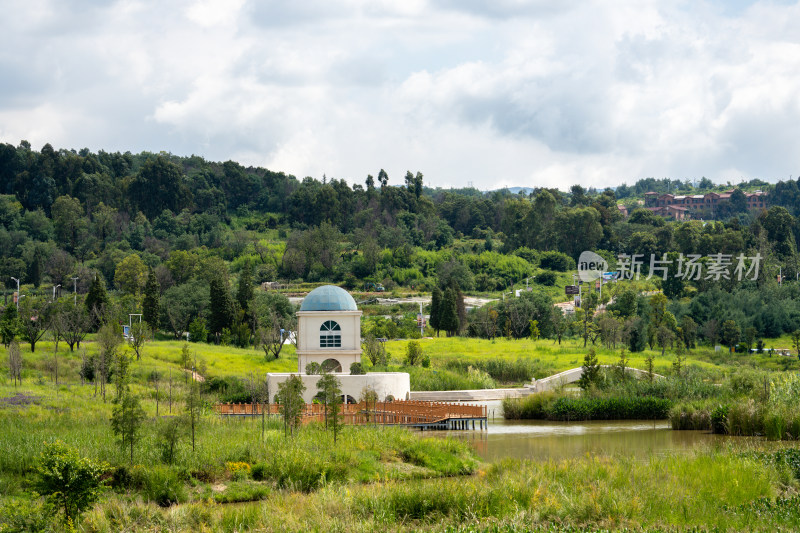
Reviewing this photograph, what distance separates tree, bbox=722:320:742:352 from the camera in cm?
5672

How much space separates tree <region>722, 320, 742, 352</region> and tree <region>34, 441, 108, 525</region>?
48.7 meters

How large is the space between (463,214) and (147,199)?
35.1 m

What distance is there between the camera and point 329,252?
8031 cm

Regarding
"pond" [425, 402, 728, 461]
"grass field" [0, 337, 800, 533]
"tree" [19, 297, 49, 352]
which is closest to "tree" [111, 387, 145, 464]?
"grass field" [0, 337, 800, 533]

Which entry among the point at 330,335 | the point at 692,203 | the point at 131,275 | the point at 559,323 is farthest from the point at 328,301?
the point at 692,203

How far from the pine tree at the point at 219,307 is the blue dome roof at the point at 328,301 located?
15.4 m

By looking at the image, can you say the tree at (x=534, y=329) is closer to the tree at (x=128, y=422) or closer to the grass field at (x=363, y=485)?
the grass field at (x=363, y=485)

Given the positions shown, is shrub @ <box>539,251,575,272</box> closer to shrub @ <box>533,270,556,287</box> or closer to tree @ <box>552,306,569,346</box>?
shrub @ <box>533,270,556,287</box>

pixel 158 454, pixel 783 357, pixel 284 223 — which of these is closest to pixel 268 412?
pixel 158 454

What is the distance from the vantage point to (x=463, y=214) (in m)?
106

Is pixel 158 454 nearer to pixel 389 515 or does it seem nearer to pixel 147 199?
pixel 389 515

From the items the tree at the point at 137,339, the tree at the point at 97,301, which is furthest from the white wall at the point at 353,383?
the tree at the point at 97,301

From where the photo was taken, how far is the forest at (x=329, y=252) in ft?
187

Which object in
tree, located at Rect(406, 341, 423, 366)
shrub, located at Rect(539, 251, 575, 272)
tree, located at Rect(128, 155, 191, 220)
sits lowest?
tree, located at Rect(406, 341, 423, 366)
